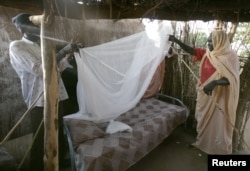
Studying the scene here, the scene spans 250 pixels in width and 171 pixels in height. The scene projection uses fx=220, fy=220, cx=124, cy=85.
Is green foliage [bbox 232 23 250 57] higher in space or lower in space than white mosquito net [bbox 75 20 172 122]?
higher

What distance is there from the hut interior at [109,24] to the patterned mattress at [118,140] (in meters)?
0.95

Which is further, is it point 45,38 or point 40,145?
point 40,145

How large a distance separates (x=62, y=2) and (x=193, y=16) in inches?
68.9

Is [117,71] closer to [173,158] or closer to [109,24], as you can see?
[173,158]

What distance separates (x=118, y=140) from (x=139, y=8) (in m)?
1.41

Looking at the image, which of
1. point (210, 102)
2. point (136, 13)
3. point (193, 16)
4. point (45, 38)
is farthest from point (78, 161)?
point (193, 16)

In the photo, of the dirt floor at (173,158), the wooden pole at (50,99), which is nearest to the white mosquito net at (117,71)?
the wooden pole at (50,99)

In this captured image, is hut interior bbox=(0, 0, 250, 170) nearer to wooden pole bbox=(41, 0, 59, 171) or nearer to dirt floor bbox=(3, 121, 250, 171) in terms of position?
wooden pole bbox=(41, 0, 59, 171)

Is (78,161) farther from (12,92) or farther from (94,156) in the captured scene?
(12,92)

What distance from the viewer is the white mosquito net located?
7.77 feet

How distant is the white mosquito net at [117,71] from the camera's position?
237 cm

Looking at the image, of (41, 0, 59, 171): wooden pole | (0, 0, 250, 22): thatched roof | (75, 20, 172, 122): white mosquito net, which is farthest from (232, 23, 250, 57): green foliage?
(41, 0, 59, 171): wooden pole

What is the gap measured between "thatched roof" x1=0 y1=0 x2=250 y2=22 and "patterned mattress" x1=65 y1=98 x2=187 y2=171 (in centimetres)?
124

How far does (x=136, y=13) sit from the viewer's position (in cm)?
217
